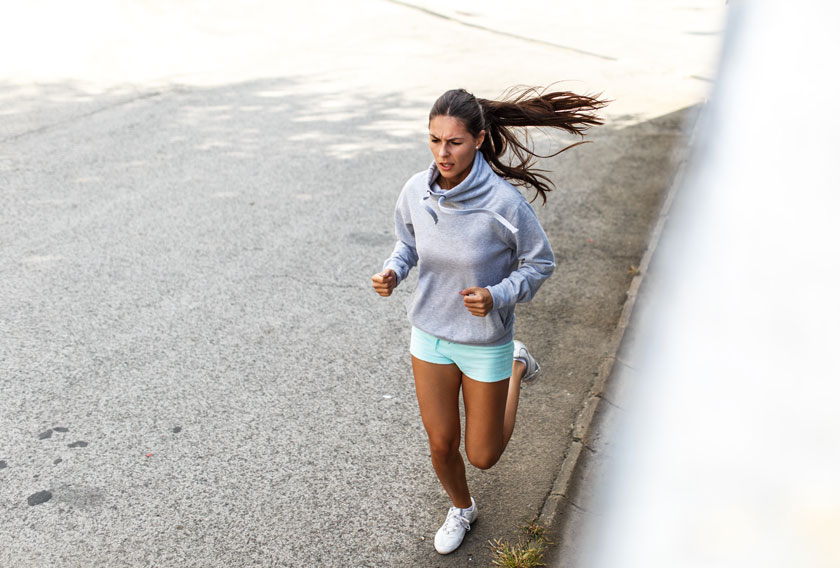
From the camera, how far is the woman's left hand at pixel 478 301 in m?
3.19

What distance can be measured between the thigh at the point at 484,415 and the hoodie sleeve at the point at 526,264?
0.40 m

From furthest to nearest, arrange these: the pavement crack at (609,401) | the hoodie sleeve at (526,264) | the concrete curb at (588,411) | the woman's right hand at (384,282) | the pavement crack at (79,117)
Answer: the pavement crack at (79,117) → the pavement crack at (609,401) → the concrete curb at (588,411) → the woman's right hand at (384,282) → the hoodie sleeve at (526,264)

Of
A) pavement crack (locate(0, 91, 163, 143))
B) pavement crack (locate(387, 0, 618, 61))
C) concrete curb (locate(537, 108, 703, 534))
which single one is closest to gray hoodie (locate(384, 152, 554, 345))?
concrete curb (locate(537, 108, 703, 534))

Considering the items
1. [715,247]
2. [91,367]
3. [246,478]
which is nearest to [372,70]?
[91,367]

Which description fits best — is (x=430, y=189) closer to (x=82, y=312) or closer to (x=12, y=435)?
(x=12, y=435)

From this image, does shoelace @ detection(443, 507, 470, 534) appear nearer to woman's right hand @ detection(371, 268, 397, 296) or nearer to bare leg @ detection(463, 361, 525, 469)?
bare leg @ detection(463, 361, 525, 469)

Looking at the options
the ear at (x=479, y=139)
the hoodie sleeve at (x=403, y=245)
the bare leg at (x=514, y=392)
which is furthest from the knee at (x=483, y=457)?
the ear at (x=479, y=139)

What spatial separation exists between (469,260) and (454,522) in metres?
1.30

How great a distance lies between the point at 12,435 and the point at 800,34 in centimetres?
420

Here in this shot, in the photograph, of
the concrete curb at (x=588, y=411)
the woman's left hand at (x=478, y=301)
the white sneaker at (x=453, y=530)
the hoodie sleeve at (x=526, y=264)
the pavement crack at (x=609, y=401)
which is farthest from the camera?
the pavement crack at (x=609, y=401)

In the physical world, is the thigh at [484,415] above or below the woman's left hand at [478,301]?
below


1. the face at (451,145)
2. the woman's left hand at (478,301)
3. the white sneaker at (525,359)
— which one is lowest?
the white sneaker at (525,359)

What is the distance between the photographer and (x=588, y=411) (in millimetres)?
4852

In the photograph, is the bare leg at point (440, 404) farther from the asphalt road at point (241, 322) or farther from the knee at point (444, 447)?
the asphalt road at point (241, 322)
